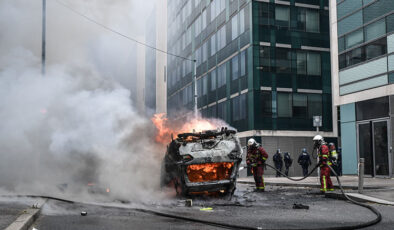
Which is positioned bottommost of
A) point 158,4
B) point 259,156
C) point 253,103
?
point 259,156

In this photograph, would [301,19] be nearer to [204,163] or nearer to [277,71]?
[277,71]

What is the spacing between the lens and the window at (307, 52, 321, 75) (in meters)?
33.9

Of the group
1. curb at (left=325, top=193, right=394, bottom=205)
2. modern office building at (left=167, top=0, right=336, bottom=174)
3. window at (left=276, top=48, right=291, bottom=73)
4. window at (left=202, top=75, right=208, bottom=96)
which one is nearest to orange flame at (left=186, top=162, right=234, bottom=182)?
curb at (left=325, top=193, right=394, bottom=205)

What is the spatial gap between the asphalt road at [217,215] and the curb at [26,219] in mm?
133

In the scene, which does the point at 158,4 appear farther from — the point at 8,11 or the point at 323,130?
the point at 8,11

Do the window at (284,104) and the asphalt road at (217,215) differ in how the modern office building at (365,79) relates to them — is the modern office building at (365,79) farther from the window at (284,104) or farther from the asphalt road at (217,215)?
the asphalt road at (217,215)

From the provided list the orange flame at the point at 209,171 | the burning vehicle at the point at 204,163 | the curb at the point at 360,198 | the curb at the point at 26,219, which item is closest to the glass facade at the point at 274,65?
the curb at the point at 360,198

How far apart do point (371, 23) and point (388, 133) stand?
5221mm

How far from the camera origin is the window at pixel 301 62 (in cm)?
3347

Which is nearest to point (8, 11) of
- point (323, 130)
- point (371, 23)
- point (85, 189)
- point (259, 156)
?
point (85, 189)

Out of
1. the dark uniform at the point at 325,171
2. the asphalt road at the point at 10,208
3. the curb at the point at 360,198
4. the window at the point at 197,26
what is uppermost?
the window at the point at 197,26

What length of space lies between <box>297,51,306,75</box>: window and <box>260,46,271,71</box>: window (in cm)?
249

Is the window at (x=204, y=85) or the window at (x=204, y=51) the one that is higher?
the window at (x=204, y=51)

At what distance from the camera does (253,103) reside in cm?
3178
